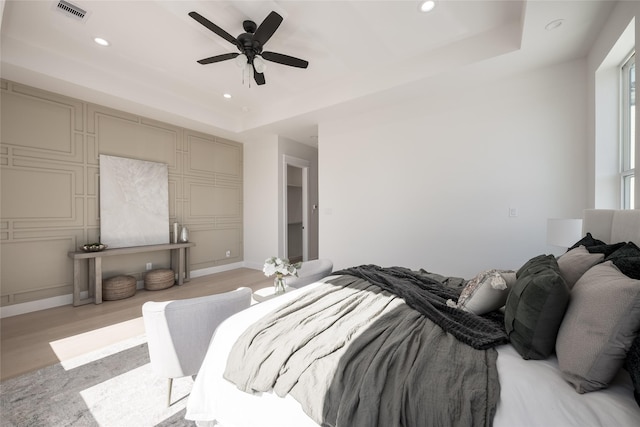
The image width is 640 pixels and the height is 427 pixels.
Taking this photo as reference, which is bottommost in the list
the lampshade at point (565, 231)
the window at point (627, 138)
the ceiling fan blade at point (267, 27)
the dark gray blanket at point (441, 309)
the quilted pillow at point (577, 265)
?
the dark gray blanket at point (441, 309)

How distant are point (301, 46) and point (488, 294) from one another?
118 inches

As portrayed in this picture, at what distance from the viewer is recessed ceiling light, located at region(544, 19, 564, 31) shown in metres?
2.16

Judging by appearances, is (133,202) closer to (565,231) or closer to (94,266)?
(94,266)

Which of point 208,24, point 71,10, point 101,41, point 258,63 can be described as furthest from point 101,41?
point 258,63

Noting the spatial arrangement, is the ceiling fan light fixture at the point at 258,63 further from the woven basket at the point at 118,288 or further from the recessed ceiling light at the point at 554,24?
the woven basket at the point at 118,288

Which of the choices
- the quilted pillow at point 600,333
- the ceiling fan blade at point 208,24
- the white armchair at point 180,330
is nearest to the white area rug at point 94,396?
the white armchair at point 180,330

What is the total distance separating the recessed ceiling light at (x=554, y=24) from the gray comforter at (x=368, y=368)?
8.69ft

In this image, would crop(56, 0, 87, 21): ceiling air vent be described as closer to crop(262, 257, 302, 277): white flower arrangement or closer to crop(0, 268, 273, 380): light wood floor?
crop(262, 257, 302, 277): white flower arrangement

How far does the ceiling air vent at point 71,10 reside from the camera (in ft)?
7.60

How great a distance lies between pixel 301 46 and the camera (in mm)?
2945

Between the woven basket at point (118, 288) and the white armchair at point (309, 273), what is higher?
the white armchair at point (309, 273)

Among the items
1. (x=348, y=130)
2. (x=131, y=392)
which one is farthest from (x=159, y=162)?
(x=131, y=392)

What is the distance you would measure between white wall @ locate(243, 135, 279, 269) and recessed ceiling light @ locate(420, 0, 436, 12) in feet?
11.1

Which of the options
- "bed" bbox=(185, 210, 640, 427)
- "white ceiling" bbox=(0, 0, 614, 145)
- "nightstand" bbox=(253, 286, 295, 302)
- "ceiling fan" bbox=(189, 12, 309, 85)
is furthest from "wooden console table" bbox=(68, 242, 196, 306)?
"bed" bbox=(185, 210, 640, 427)
